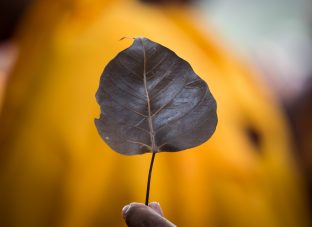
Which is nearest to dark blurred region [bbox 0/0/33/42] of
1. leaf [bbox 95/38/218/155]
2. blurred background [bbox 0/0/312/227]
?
blurred background [bbox 0/0/312/227]

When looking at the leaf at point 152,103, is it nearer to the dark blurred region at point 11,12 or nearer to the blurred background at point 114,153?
the blurred background at point 114,153

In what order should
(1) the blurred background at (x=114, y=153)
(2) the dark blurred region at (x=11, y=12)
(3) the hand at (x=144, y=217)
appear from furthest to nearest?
(2) the dark blurred region at (x=11, y=12)
(1) the blurred background at (x=114, y=153)
(3) the hand at (x=144, y=217)

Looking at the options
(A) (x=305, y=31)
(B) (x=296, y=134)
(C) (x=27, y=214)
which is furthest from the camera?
(A) (x=305, y=31)

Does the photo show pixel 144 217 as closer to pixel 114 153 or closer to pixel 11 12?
pixel 114 153

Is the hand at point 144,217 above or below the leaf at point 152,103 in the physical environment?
below

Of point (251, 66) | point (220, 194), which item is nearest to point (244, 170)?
point (220, 194)

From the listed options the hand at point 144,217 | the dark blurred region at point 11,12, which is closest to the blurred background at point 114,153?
the dark blurred region at point 11,12

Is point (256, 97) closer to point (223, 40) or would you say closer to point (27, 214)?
point (223, 40)
